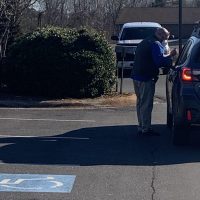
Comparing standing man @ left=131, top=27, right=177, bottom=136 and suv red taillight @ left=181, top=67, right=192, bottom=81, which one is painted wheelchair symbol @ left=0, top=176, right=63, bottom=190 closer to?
suv red taillight @ left=181, top=67, right=192, bottom=81

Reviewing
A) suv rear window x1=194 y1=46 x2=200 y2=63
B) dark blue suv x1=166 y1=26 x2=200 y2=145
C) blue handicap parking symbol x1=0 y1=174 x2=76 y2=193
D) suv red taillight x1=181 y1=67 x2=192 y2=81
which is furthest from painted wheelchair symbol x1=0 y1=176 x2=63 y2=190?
suv rear window x1=194 y1=46 x2=200 y2=63

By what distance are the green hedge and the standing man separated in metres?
5.80

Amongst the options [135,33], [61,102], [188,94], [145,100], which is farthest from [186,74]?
[135,33]

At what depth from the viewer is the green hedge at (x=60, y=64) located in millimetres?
18359

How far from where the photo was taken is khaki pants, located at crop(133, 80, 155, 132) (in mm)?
12570

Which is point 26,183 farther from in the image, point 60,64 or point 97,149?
point 60,64

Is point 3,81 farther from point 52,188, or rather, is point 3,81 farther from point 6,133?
point 52,188

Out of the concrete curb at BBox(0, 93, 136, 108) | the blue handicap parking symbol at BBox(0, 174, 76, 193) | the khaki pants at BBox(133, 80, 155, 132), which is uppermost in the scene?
the khaki pants at BBox(133, 80, 155, 132)

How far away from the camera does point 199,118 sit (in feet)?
35.5

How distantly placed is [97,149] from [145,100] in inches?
67.7

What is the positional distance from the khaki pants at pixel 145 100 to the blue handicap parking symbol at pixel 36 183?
3.75 metres

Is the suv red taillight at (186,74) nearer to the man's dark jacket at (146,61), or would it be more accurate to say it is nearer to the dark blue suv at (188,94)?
the dark blue suv at (188,94)

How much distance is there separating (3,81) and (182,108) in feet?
30.8

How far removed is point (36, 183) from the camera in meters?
8.70
